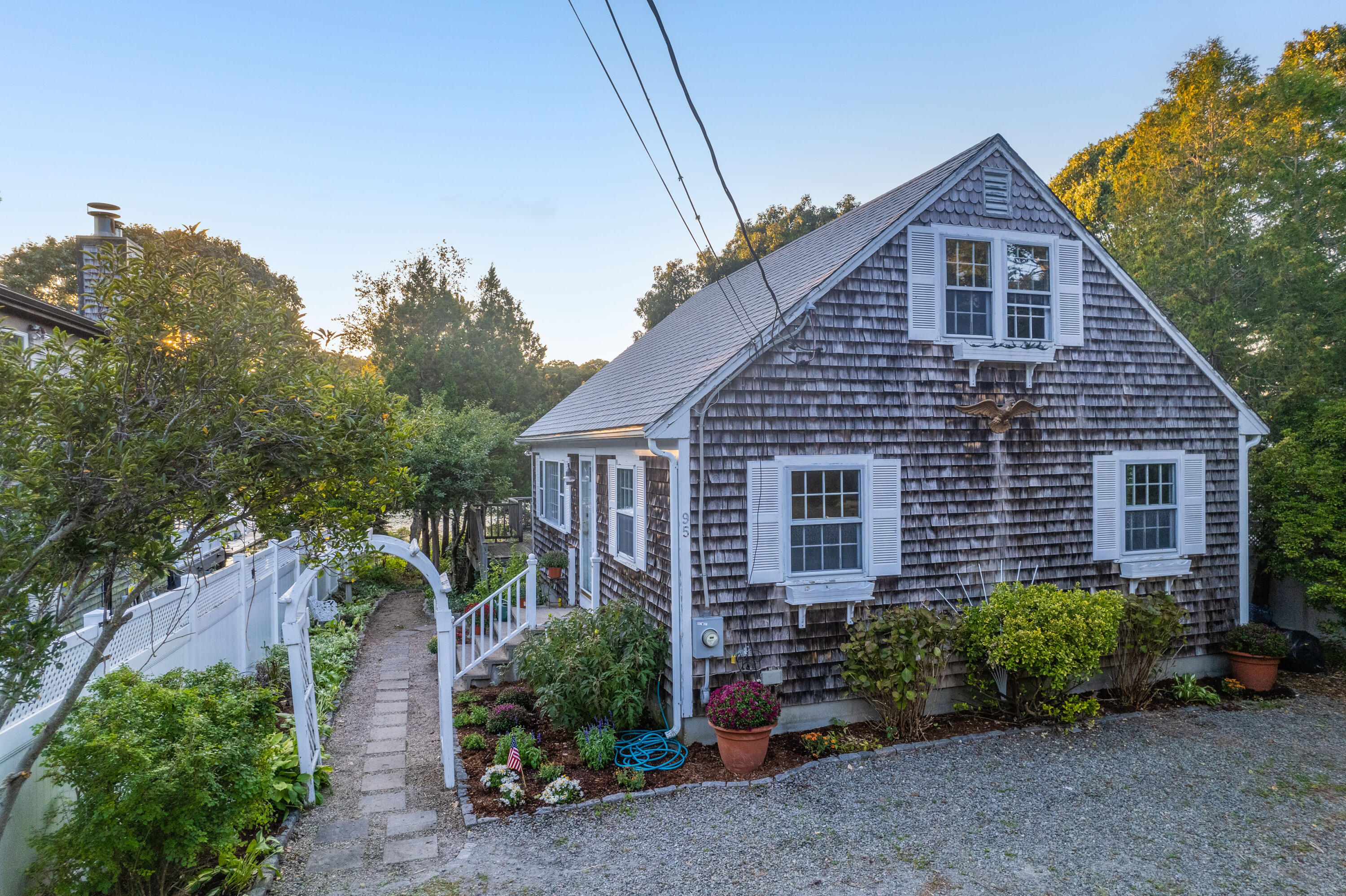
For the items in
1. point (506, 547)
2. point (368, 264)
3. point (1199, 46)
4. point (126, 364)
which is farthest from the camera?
point (368, 264)

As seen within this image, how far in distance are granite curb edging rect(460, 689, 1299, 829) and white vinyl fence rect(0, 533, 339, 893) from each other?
146 centimetres

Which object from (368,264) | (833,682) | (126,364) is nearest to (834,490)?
(833,682)

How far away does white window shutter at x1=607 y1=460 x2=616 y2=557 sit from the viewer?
30.4 feet

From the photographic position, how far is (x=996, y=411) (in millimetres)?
8141

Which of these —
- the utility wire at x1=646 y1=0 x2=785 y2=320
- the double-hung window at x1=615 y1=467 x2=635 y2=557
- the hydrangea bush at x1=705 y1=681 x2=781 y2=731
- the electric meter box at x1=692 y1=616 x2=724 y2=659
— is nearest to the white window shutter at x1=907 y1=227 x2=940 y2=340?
the utility wire at x1=646 y1=0 x2=785 y2=320

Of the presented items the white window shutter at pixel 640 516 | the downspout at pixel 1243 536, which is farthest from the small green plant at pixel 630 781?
the downspout at pixel 1243 536

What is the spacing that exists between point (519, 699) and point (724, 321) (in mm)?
5936

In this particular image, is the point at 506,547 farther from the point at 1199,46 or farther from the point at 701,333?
the point at 1199,46

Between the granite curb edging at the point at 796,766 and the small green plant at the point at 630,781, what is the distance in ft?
0.21

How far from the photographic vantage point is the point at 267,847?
4949 mm

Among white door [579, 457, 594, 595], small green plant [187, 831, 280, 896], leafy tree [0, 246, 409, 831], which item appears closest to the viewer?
leafy tree [0, 246, 409, 831]

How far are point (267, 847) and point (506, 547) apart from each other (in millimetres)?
12293

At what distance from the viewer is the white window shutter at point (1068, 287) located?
8430 mm

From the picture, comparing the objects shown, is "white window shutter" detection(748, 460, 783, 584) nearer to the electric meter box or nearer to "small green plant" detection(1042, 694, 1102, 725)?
the electric meter box
